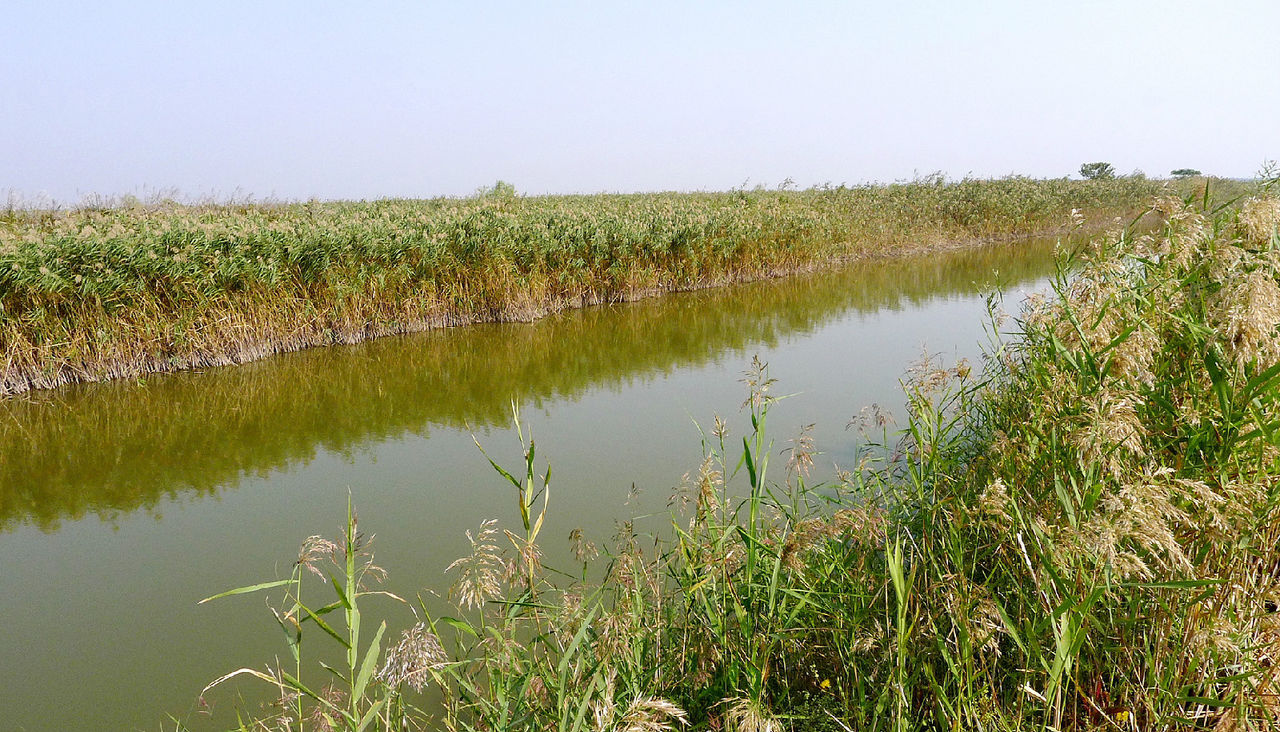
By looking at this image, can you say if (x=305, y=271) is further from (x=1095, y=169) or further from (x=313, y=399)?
(x=1095, y=169)

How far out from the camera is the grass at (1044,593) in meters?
1.60

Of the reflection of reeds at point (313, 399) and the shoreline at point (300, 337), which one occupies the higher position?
the shoreline at point (300, 337)

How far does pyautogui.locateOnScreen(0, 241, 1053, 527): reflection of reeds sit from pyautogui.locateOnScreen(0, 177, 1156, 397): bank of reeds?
1.04ft

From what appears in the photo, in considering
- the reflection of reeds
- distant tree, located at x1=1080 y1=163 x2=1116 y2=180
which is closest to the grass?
the reflection of reeds

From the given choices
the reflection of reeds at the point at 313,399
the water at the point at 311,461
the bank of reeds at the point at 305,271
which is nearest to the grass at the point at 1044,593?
the water at the point at 311,461

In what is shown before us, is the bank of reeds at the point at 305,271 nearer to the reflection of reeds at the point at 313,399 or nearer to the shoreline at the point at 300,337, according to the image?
the shoreline at the point at 300,337

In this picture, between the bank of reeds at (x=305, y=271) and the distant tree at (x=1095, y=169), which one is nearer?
the bank of reeds at (x=305, y=271)

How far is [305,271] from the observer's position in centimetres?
902

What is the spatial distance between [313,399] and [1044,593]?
6.99m

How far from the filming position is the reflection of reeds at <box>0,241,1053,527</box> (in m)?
5.68

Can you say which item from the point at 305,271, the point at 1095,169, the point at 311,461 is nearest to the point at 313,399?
the point at 311,461

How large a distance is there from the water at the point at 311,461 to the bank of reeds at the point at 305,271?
37 cm

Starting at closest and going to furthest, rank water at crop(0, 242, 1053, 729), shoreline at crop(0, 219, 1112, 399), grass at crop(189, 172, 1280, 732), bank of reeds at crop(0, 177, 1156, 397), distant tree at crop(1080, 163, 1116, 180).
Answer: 1. grass at crop(189, 172, 1280, 732)
2. water at crop(0, 242, 1053, 729)
3. bank of reeds at crop(0, 177, 1156, 397)
4. shoreline at crop(0, 219, 1112, 399)
5. distant tree at crop(1080, 163, 1116, 180)

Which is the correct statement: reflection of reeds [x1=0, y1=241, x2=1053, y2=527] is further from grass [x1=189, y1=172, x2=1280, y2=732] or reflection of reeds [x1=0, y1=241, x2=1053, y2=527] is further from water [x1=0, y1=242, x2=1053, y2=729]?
grass [x1=189, y1=172, x2=1280, y2=732]
